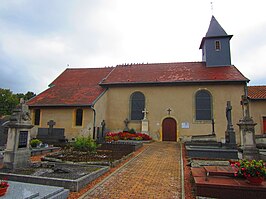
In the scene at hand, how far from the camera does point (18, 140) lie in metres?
7.50

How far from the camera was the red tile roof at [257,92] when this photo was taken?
19.2 metres

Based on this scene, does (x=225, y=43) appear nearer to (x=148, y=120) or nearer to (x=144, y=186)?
(x=148, y=120)

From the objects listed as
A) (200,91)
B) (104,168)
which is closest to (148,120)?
(200,91)

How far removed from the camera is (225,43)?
75.5 ft

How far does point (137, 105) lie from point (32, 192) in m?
16.7

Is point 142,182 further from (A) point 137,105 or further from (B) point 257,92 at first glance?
(B) point 257,92

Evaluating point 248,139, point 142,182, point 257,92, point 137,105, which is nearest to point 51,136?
point 137,105

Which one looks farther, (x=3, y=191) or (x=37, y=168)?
(x=37, y=168)

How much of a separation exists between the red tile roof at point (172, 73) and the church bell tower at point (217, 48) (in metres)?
0.89

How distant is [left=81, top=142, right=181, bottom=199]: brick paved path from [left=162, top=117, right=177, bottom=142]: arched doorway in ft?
36.4

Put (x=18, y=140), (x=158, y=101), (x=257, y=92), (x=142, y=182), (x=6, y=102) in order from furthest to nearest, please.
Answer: (x=6, y=102)
(x=158, y=101)
(x=257, y=92)
(x=18, y=140)
(x=142, y=182)

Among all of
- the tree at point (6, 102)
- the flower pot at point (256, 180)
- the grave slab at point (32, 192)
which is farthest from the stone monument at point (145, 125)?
the tree at point (6, 102)

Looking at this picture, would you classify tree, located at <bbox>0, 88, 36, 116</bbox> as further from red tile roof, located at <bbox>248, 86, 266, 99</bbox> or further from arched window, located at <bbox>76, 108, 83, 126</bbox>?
red tile roof, located at <bbox>248, 86, 266, 99</bbox>

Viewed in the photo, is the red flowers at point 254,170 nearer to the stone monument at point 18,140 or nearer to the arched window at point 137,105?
the stone monument at point 18,140
